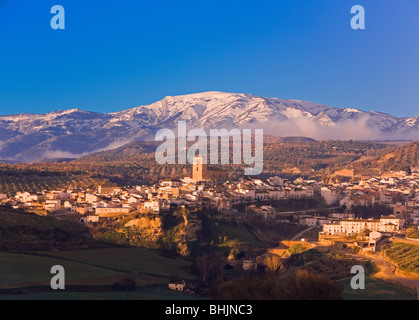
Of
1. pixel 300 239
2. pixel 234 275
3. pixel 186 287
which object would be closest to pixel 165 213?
pixel 300 239

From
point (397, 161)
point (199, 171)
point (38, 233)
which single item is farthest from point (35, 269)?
point (397, 161)

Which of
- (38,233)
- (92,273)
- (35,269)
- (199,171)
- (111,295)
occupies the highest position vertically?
(199,171)

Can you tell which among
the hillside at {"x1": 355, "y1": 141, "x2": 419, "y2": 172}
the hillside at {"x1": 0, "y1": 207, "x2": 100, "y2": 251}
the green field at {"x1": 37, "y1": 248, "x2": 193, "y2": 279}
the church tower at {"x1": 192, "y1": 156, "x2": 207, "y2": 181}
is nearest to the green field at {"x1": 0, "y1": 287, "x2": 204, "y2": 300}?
the green field at {"x1": 37, "y1": 248, "x2": 193, "y2": 279}

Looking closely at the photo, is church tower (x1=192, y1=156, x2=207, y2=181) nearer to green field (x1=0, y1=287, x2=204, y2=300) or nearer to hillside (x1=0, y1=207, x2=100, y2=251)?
hillside (x1=0, y1=207, x2=100, y2=251)

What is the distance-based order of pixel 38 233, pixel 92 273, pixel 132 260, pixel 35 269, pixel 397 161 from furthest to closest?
pixel 397 161 < pixel 38 233 < pixel 132 260 < pixel 92 273 < pixel 35 269

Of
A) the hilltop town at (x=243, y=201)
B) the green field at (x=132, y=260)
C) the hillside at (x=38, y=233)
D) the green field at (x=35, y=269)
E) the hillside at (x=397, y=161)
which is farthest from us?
the hillside at (x=397, y=161)

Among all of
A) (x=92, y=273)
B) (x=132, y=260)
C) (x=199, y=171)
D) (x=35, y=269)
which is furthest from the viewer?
(x=199, y=171)

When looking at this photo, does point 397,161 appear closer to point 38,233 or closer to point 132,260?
point 132,260

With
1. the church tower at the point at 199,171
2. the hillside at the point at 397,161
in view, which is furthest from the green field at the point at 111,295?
the hillside at the point at 397,161

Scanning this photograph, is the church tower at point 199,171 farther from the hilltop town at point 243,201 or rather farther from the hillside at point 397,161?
the hillside at point 397,161

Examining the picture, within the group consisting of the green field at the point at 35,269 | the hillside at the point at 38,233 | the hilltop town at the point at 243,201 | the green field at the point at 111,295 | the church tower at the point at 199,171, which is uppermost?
the church tower at the point at 199,171
